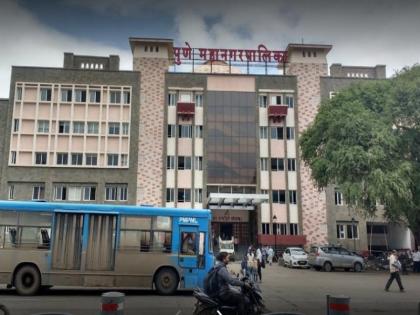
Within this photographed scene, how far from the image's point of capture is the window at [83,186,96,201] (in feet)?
151

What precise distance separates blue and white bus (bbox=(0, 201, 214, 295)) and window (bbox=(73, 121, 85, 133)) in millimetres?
31974

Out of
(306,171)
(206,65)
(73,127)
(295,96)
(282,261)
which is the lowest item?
(282,261)

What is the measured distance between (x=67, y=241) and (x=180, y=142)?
32.7 meters

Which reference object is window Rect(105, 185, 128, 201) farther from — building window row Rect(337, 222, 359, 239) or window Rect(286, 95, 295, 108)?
building window row Rect(337, 222, 359, 239)

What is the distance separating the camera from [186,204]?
46969mm

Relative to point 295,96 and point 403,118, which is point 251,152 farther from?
point 403,118

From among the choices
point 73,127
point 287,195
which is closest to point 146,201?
point 73,127

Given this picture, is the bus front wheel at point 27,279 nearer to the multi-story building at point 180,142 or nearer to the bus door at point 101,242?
the bus door at point 101,242

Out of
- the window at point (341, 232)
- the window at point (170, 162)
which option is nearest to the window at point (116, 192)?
the window at point (170, 162)

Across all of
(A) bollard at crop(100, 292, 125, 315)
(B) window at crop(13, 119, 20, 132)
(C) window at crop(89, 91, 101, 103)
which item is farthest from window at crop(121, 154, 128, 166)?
(A) bollard at crop(100, 292, 125, 315)

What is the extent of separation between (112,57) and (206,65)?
35.3 feet

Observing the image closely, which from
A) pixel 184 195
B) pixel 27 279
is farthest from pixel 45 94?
pixel 27 279

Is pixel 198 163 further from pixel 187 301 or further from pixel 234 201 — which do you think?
pixel 187 301

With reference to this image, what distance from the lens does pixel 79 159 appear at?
46.8 metres
